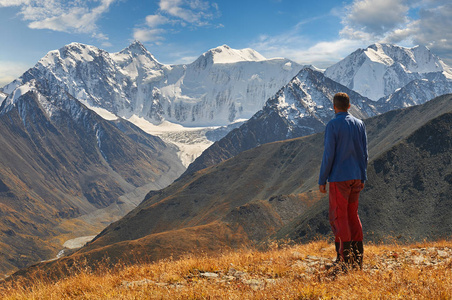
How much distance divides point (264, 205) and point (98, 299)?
121873 millimetres

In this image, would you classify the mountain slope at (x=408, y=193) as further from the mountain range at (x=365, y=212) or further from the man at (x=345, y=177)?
the man at (x=345, y=177)

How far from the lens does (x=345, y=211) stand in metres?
9.81

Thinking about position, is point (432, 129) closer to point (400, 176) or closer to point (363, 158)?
point (400, 176)

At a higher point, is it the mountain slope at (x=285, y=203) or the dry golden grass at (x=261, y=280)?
the dry golden grass at (x=261, y=280)

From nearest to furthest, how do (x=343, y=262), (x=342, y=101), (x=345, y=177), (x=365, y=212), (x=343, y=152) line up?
(x=343, y=262) < (x=345, y=177) < (x=343, y=152) < (x=342, y=101) < (x=365, y=212)

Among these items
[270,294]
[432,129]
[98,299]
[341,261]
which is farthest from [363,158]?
[432,129]

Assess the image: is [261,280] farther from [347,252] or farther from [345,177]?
[345,177]

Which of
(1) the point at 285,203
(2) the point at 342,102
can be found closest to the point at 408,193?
(1) the point at 285,203

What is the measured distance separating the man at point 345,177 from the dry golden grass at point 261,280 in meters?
0.82

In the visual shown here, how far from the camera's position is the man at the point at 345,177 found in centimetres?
980

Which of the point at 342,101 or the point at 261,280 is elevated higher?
the point at 342,101

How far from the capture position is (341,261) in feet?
32.2

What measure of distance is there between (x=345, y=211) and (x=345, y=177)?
34.2 inches

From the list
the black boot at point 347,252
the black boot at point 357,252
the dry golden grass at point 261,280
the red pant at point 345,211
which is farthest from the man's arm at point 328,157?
the dry golden grass at point 261,280
